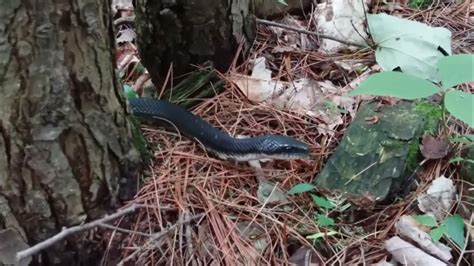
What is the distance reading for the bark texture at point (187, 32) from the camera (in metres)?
2.35

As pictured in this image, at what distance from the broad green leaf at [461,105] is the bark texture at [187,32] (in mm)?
1001

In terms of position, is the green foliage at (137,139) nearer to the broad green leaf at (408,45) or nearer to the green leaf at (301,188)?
the green leaf at (301,188)

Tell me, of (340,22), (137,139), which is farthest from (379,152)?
(340,22)

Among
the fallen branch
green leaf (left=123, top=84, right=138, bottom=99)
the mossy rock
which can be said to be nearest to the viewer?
the fallen branch

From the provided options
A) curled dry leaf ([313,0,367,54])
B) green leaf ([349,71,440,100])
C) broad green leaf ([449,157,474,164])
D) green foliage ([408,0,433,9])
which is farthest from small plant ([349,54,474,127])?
green foliage ([408,0,433,9])

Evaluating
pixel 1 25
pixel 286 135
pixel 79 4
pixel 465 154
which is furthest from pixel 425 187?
pixel 1 25

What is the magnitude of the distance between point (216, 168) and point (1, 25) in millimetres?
906

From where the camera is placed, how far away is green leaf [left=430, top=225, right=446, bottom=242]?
5.92 feet

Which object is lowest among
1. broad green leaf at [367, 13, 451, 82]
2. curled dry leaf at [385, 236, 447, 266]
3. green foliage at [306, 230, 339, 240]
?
curled dry leaf at [385, 236, 447, 266]

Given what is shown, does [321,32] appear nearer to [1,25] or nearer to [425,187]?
[425,187]

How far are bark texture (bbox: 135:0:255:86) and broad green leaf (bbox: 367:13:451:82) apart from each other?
0.54 m

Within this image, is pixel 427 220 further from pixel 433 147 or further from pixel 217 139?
pixel 217 139

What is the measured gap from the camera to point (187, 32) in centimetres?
241

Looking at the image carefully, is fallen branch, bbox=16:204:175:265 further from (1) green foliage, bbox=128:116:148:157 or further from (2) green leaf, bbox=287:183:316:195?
(2) green leaf, bbox=287:183:316:195
